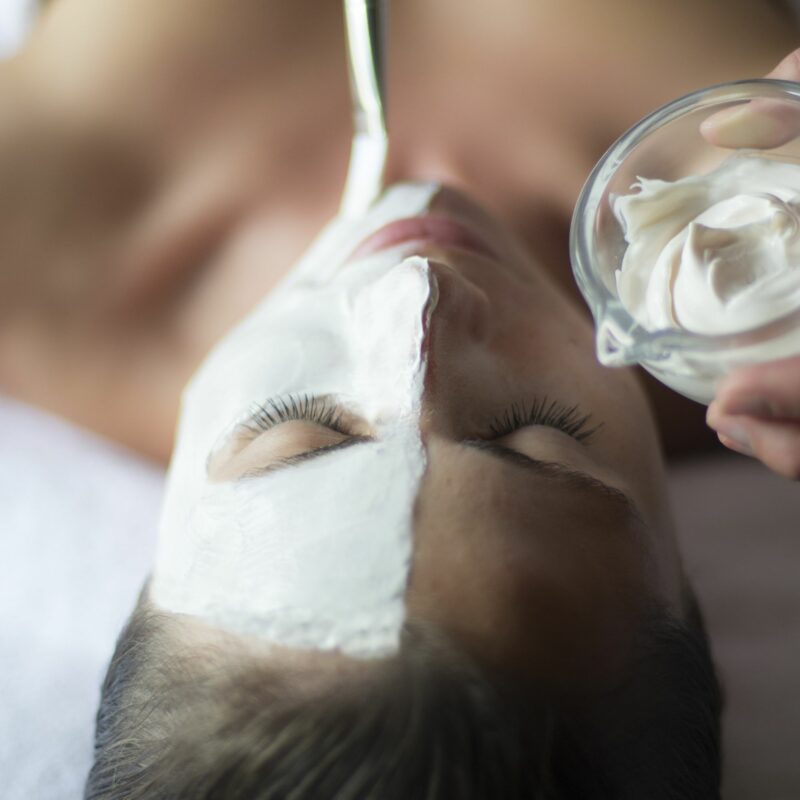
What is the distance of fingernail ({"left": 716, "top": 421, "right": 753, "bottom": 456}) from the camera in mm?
465

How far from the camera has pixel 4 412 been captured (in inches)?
43.8

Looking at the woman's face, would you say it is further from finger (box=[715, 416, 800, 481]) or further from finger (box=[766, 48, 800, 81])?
finger (box=[766, 48, 800, 81])

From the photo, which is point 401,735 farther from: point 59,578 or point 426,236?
point 59,578

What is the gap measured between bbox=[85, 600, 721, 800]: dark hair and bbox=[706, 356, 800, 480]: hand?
164mm

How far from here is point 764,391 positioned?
44 centimetres

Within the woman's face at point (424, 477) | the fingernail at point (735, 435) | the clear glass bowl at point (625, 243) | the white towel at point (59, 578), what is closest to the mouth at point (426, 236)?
the woman's face at point (424, 477)

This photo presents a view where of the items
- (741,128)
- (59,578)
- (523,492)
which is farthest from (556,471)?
(59,578)

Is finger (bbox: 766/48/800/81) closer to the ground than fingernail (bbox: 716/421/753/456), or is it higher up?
higher up

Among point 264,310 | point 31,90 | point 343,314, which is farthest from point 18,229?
point 343,314

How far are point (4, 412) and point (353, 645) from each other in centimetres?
77

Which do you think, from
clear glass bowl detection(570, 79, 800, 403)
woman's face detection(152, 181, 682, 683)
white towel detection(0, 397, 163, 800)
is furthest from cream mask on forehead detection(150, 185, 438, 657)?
white towel detection(0, 397, 163, 800)

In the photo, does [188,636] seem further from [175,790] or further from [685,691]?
[685,691]

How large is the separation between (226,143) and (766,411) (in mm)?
751

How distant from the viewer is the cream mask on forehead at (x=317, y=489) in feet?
1.71
